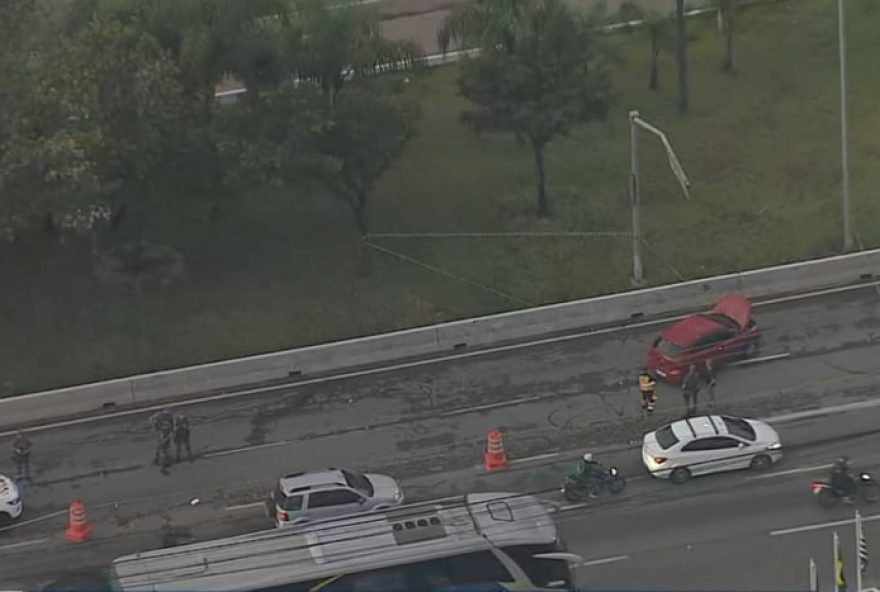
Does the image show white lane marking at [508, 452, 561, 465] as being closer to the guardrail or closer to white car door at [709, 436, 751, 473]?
white car door at [709, 436, 751, 473]

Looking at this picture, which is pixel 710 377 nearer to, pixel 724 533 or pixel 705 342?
pixel 705 342

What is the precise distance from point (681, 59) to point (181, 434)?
20.9 meters

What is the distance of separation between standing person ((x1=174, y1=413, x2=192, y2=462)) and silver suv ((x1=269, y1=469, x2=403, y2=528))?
369cm

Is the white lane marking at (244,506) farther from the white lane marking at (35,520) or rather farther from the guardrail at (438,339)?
the guardrail at (438,339)

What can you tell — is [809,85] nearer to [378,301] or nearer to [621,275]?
[621,275]

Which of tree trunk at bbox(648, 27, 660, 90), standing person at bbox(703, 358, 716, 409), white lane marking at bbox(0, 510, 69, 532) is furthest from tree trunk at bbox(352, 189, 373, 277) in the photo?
tree trunk at bbox(648, 27, 660, 90)

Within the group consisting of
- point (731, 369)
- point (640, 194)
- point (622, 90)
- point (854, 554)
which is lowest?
point (854, 554)

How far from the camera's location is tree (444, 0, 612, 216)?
40781mm

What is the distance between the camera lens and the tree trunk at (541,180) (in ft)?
136

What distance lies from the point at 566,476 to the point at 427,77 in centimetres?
2149

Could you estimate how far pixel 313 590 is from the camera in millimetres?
24172

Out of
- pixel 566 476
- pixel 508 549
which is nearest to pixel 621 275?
pixel 566 476

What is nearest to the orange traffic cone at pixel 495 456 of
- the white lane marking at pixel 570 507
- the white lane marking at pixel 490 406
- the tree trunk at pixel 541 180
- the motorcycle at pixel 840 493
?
the white lane marking at pixel 570 507

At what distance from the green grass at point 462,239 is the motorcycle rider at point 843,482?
35.2ft
